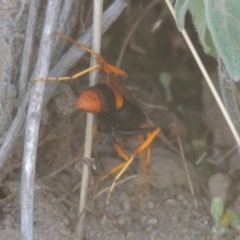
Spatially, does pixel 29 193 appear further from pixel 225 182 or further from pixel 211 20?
pixel 225 182

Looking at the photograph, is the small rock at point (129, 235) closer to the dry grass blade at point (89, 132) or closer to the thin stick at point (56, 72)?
the dry grass blade at point (89, 132)

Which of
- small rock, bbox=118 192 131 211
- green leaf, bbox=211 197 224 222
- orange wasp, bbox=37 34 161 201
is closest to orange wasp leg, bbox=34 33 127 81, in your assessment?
orange wasp, bbox=37 34 161 201

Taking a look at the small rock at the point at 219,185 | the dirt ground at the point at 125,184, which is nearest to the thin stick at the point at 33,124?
the dirt ground at the point at 125,184

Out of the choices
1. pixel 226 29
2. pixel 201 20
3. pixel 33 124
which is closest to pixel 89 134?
pixel 33 124

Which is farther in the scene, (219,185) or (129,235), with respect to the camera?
(219,185)

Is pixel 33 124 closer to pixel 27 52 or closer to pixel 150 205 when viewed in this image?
pixel 27 52

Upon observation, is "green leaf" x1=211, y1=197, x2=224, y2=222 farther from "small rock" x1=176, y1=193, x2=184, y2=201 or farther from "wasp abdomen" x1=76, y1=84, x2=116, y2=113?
"wasp abdomen" x1=76, y1=84, x2=116, y2=113
